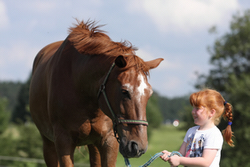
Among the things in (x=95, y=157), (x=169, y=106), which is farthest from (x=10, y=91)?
(x=95, y=157)

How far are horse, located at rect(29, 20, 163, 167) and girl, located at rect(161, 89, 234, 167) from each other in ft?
1.35

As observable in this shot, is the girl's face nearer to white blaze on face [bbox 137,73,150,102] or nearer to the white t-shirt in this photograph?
the white t-shirt

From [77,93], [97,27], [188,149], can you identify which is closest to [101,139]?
[77,93]

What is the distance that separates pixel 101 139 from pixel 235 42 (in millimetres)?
25692

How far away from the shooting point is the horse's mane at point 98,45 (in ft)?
9.41

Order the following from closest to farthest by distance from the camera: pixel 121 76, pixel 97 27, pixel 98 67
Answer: pixel 121 76 < pixel 98 67 < pixel 97 27

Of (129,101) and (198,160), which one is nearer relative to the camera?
(198,160)

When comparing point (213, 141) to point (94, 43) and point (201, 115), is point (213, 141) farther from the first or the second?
point (94, 43)

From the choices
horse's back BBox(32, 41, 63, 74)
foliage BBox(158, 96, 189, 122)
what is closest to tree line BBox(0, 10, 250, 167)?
horse's back BBox(32, 41, 63, 74)

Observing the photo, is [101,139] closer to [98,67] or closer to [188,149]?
[98,67]

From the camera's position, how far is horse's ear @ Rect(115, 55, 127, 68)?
9.06 ft

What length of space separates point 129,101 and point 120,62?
0.38 meters

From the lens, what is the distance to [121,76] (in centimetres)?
275

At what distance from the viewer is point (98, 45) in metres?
3.24
